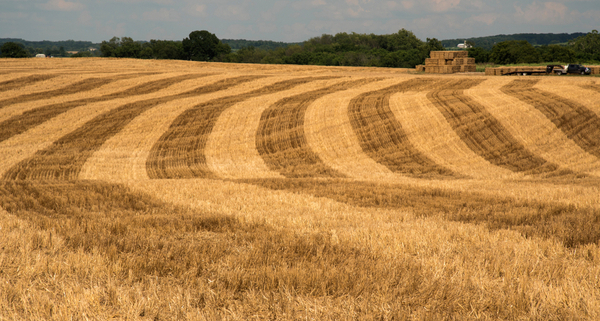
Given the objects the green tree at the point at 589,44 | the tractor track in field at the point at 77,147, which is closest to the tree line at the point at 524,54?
the green tree at the point at 589,44

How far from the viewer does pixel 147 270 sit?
18.3ft

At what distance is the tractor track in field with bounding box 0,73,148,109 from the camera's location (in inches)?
1274

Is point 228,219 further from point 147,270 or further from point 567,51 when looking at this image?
point 567,51

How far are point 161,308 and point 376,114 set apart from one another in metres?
23.7

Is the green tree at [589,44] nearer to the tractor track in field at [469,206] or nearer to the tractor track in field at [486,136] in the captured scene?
the tractor track in field at [486,136]

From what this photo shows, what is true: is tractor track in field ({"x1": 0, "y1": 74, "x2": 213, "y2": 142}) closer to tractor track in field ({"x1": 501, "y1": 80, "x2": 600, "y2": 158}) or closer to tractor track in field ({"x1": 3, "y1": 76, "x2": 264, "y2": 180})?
tractor track in field ({"x1": 3, "y1": 76, "x2": 264, "y2": 180})

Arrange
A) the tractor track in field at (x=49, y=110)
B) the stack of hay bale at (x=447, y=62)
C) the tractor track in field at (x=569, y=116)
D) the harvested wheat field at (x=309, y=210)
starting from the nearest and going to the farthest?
1. the harvested wheat field at (x=309, y=210)
2. the tractor track in field at (x=569, y=116)
3. the tractor track in field at (x=49, y=110)
4. the stack of hay bale at (x=447, y=62)

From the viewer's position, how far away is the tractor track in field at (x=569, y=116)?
22344 mm

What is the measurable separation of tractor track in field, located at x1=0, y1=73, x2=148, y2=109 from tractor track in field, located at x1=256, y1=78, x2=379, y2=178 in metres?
17.5

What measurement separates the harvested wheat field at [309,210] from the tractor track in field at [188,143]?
0.18 meters

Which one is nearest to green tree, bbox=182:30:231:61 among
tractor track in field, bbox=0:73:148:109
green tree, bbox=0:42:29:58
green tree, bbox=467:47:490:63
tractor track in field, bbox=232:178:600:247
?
green tree, bbox=0:42:29:58

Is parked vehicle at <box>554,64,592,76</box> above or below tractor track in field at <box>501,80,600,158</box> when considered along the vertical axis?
above

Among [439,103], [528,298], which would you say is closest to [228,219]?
[528,298]

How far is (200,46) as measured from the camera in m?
123
